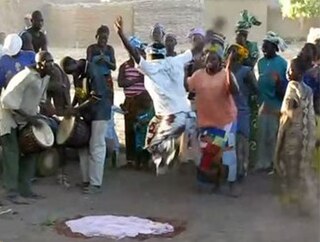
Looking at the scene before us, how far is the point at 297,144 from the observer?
→ 24.9 feet

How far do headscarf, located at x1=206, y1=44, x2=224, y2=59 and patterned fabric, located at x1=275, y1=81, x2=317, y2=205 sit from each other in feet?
3.33

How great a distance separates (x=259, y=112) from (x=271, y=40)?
0.76 m

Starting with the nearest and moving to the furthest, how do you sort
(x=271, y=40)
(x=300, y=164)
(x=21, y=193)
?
(x=300, y=164)
(x=21, y=193)
(x=271, y=40)

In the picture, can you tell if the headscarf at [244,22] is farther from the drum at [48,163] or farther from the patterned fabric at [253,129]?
the drum at [48,163]

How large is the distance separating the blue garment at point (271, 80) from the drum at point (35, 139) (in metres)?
2.42

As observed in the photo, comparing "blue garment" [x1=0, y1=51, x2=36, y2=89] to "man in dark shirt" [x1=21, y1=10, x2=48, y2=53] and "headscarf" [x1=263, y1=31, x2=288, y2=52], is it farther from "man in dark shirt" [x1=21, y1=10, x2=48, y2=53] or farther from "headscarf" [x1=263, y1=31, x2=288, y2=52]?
"headscarf" [x1=263, y1=31, x2=288, y2=52]

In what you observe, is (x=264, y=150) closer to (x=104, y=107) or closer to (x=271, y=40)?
(x=271, y=40)

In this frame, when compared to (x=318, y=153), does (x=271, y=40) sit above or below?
above

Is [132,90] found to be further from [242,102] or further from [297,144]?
[297,144]

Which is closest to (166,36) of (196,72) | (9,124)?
(196,72)

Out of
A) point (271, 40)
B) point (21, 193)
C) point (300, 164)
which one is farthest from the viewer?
point (271, 40)

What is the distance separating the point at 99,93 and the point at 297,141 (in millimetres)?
1902

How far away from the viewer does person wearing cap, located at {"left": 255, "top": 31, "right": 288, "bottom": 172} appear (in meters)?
9.15

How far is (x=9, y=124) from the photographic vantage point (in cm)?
784
